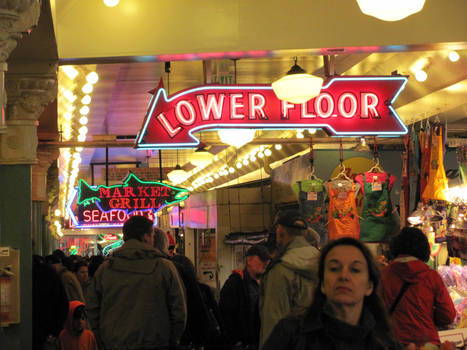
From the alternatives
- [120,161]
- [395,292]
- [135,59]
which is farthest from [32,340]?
[120,161]

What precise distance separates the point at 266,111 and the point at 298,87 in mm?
660

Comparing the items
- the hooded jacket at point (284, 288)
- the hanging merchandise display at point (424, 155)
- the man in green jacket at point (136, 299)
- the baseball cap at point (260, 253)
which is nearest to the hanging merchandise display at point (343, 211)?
the hanging merchandise display at point (424, 155)

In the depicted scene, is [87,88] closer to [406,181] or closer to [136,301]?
[406,181]

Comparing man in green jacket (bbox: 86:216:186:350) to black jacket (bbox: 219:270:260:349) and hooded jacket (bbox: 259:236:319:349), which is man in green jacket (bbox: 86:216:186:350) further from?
black jacket (bbox: 219:270:260:349)

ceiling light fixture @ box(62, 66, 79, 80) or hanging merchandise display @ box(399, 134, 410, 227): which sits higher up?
ceiling light fixture @ box(62, 66, 79, 80)

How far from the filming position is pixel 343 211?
30.4ft

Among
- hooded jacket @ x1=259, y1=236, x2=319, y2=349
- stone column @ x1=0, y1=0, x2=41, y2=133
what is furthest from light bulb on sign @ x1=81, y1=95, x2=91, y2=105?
stone column @ x1=0, y1=0, x2=41, y2=133

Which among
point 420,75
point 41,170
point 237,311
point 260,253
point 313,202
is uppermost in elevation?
point 420,75

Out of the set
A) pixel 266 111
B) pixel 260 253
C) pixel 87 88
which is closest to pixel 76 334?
pixel 260 253

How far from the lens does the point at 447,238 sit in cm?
846

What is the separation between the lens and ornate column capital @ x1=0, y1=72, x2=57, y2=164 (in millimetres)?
7012

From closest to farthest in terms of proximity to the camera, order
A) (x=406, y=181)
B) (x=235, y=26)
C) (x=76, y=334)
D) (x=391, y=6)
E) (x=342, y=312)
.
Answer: (x=342, y=312), (x=391, y=6), (x=235, y=26), (x=76, y=334), (x=406, y=181)

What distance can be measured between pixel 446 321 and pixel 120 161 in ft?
→ 89.1

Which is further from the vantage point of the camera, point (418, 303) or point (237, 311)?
point (237, 311)
